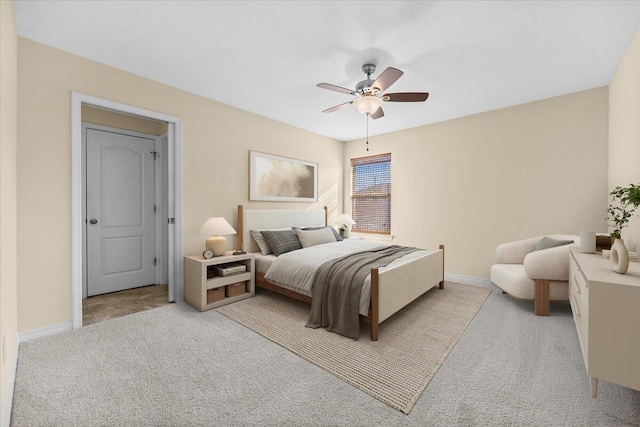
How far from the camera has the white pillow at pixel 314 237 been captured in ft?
13.1

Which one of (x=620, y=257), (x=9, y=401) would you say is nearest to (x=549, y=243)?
(x=620, y=257)

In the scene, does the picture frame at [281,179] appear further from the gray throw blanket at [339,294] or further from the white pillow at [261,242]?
the gray throw blanket at [339,294]

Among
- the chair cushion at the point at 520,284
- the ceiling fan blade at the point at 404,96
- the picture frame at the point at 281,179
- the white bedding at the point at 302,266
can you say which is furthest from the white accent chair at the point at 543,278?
the picture frame at the point at 281,179

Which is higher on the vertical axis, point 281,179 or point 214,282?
point 281,179

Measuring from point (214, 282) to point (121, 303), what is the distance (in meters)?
1.26

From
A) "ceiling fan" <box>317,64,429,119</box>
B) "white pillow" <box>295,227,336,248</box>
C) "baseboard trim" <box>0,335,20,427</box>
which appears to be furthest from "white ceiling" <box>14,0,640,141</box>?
"baseboard trim" <box>0,335,20,427</box>

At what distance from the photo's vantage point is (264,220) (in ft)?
13.8

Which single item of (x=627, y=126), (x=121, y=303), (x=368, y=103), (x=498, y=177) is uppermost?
(x=368, y=103)

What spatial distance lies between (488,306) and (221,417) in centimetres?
301

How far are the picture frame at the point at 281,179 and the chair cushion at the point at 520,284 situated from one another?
10.4 feet

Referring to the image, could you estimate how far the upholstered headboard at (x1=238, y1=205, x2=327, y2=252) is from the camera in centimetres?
391

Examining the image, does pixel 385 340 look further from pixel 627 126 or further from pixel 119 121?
pixel 119 121

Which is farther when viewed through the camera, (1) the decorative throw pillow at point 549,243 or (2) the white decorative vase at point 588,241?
(1) the decorative throw pillow at point 549,243

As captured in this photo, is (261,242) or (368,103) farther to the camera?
(261,242)
